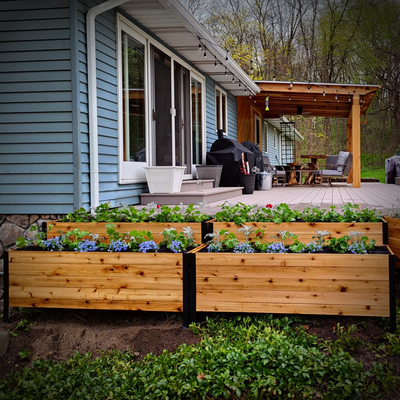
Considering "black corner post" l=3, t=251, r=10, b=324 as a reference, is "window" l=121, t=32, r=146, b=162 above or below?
above

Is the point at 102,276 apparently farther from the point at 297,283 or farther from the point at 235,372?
the point at 297,283

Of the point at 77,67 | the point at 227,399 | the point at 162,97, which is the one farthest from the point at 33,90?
the point at 227,399

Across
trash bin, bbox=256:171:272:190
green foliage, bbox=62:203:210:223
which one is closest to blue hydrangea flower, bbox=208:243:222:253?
green foliage, bbox=62:203:210:223

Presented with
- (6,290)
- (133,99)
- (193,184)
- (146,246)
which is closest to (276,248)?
(146,246)

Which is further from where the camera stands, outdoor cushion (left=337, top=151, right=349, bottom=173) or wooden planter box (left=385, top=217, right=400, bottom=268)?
outdoor cushion (left=337, top=151, right=349, bottom=173)

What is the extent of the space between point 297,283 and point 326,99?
10.5 m

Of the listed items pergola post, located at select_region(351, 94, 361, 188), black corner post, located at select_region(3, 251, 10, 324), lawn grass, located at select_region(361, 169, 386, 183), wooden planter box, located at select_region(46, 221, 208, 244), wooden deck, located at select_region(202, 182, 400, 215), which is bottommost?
black corner post, located at select_region(3, 251, 10, 324)

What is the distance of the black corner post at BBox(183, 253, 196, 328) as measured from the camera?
304 cm

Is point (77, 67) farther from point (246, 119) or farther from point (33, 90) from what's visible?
point (246, 119)

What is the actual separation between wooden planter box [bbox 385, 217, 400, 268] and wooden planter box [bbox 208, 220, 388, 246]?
2.3 inches

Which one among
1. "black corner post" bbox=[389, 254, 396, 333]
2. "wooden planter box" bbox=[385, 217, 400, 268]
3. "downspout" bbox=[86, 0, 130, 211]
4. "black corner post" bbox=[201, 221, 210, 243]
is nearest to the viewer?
"black corner post" bbox=[389, 254, 396, 333]

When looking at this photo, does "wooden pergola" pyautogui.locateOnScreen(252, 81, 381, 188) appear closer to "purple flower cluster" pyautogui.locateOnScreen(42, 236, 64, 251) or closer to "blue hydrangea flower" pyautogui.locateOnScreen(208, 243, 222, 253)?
"blue hydrangea flower" pyautogui.locateOnScreen(208, 243, 222, 253)

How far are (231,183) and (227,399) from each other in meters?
7.37

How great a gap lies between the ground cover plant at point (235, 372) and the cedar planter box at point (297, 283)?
15cm
